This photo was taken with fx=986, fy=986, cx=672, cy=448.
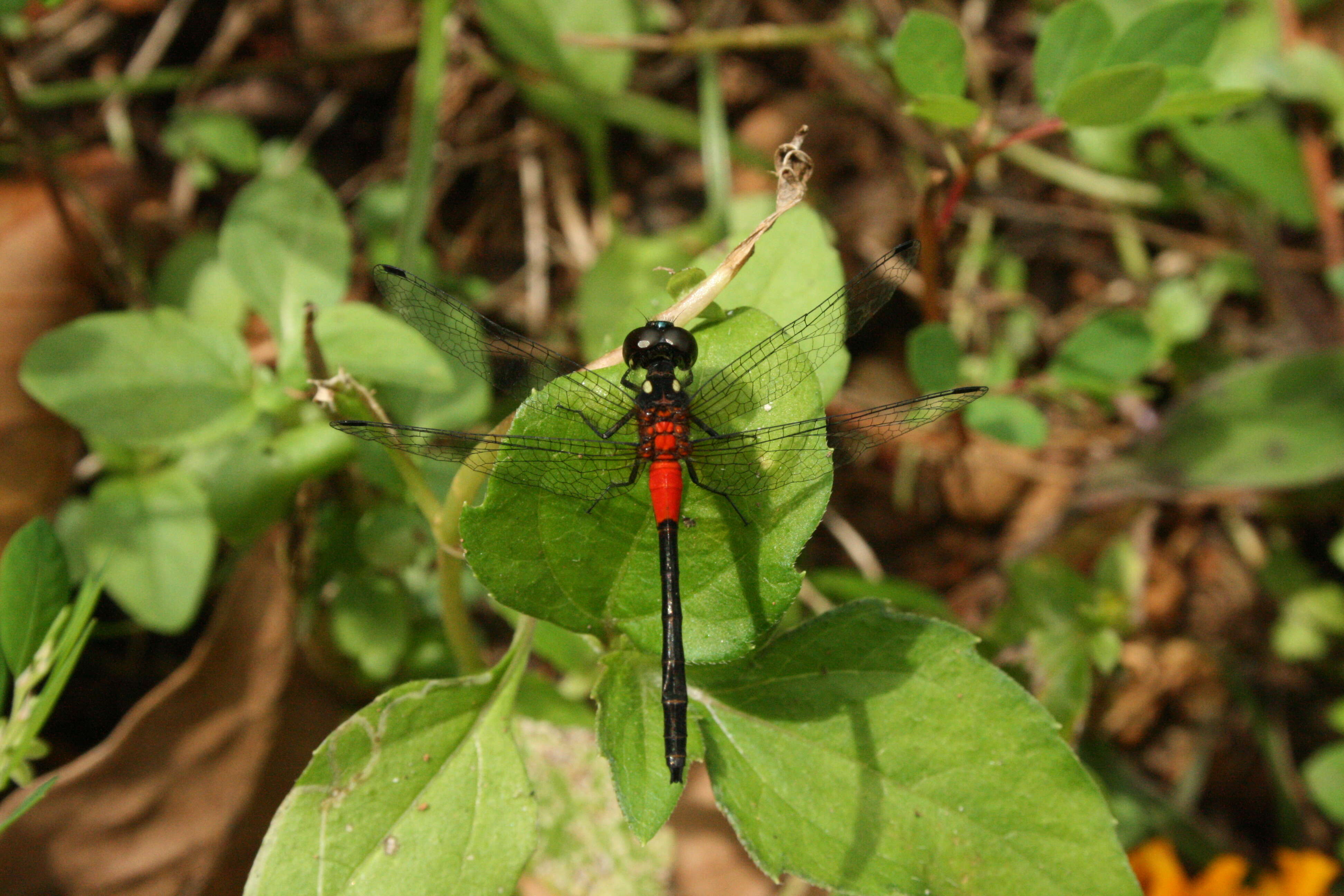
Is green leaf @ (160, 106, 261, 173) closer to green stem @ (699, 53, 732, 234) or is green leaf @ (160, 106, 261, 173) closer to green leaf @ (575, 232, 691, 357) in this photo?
green leaf @ (575, 232, 691, 357)

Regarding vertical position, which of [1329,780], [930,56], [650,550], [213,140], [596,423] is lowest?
[1329,780]

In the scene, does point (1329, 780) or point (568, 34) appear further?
point (568, 34)

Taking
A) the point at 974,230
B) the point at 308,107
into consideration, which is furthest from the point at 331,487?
the point at 974,230

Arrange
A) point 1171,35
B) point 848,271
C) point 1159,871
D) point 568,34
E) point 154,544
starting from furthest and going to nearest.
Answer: point 848,271
point 568,34
point 1159,871
point 154,544
point 1171,35

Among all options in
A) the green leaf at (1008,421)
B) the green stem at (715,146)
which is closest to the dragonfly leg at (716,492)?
the green leaf at (1008,421)

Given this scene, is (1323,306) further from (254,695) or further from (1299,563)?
(254,695)

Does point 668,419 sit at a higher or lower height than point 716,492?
higher

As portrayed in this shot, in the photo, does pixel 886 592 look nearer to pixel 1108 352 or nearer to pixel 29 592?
pixel 1108 352

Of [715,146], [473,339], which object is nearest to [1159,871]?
[473,339]

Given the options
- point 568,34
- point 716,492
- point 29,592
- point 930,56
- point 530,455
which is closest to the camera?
point 530,455
